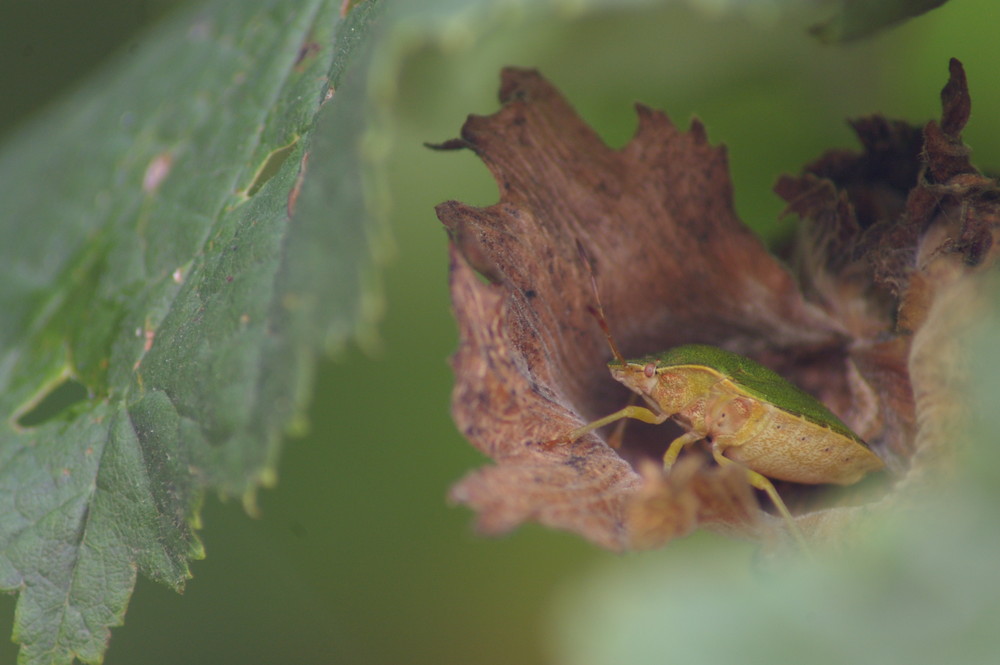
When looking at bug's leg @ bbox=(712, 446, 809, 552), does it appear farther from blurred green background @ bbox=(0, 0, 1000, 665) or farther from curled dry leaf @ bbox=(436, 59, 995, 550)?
blurred green background @ bbox=(0, 0, 1000, 665)

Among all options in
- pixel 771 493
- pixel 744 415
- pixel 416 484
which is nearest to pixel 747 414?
pixel 744 415

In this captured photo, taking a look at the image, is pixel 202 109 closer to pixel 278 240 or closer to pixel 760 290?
pixel 278 240

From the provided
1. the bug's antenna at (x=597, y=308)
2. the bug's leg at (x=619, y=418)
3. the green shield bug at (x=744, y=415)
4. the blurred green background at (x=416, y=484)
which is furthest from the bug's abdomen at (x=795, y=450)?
the blurred green background at (x=416, y=484)

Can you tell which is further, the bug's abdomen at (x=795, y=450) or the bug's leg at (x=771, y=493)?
the bug's abdomen at (x=795, y=450)

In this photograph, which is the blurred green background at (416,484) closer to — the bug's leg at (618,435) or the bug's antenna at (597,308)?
the bug's leg at (618,435)

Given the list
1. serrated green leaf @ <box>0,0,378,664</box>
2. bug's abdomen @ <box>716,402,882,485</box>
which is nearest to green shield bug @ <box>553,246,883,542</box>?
bug's abdomen @ <box>716,402,882,485</box>

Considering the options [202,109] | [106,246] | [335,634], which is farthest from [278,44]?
[335,634]
